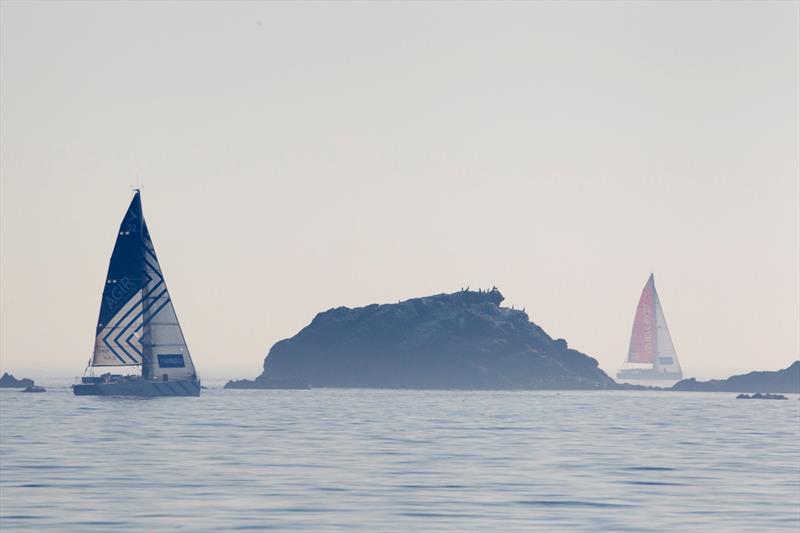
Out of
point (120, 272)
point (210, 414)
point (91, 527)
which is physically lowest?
point (91, 527)

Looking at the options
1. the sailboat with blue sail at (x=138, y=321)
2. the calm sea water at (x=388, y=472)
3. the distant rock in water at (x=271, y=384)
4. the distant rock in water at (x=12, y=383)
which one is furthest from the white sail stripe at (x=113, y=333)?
the distant rock in water at (x=271, y=384)

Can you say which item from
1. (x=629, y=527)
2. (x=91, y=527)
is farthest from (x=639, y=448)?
(x=91, y=527)

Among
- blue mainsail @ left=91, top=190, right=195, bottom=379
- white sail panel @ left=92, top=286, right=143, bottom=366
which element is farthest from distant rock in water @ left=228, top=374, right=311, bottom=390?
white sail panel @ left=92, top=286, right=143, bottom=366

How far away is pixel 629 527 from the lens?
142ft

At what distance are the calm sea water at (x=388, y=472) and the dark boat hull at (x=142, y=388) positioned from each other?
54.6 ft

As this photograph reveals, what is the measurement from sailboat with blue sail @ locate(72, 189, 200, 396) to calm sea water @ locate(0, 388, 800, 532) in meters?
18.3

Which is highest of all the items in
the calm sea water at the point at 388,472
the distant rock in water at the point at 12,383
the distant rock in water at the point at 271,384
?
the distant rock in water at the point at 271,384

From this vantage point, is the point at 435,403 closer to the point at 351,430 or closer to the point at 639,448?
the point at 351,430

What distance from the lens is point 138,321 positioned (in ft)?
440

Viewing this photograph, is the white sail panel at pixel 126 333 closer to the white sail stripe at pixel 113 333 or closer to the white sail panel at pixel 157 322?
the white sail stripe at pixel 113 333

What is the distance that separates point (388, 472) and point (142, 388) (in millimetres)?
75460

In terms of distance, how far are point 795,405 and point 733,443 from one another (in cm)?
7805

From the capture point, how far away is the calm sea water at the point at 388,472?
44938 millimetres

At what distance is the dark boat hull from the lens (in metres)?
132
